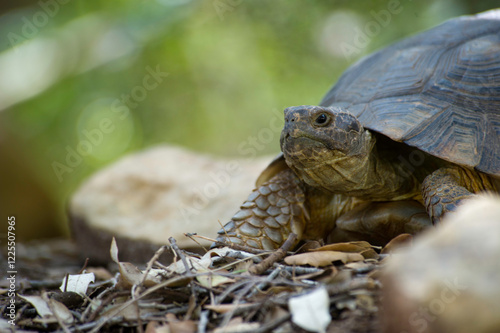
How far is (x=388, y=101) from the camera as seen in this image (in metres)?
2.98

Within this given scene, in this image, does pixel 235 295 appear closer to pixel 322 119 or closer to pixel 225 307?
pixel 225 307

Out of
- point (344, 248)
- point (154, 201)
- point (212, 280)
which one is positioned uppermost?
point (212, 280)

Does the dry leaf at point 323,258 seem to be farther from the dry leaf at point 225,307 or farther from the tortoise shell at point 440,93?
the tortoise shell at point 440,93

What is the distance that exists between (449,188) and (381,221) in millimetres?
500

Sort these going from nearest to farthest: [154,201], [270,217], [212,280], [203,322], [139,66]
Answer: [203,322] → [212,280] → [270,217] → [154,201] → [139,66]

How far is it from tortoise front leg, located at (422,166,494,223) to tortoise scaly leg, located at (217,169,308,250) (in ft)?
2.75

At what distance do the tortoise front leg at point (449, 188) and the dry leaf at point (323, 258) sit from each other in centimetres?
60

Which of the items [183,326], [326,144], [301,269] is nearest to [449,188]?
[326,144]

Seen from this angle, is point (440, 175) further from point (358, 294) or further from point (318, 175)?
point (358, 294)

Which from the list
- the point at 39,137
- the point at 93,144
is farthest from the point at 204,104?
the point at 39,137

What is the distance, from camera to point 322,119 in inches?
102

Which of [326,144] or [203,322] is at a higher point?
[326,144]

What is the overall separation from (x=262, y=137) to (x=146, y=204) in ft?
22.9

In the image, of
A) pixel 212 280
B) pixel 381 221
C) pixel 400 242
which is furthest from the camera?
pixel 381 221
